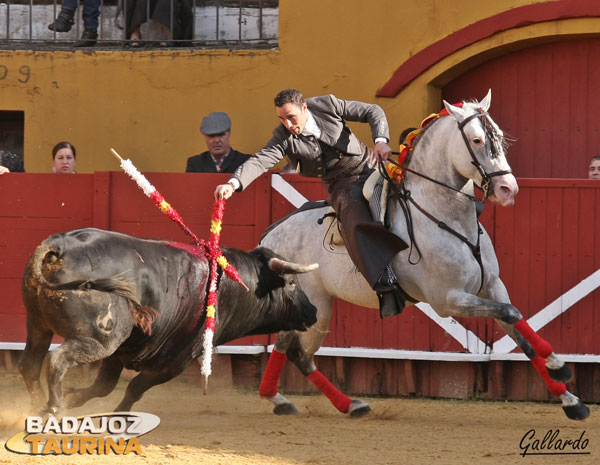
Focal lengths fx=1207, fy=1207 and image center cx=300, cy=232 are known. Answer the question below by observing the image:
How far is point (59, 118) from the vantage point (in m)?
11.1

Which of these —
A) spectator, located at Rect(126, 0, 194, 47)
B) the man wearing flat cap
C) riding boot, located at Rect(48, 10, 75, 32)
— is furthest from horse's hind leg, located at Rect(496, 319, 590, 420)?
riding boot, located at Rect(48, 10, 75, 32)

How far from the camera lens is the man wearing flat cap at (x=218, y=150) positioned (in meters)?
9.27

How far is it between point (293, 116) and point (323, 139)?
278 millimetres

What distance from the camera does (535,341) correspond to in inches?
258

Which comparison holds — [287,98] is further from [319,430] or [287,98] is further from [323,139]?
[319,430]

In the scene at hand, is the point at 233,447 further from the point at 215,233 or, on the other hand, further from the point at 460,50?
the point at 460,50

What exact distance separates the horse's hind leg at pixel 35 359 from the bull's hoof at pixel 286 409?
205cm

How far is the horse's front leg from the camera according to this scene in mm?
6508

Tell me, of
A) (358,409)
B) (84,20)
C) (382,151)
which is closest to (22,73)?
(84,20)

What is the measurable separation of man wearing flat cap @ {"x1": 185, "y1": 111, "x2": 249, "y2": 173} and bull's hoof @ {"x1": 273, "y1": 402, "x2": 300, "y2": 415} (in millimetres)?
2225

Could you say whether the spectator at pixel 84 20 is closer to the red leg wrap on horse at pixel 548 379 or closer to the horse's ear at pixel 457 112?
the horse's ear at pixel 457 112

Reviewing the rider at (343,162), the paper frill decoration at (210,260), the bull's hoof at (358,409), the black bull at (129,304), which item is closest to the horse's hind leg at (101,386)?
the black bull at (129,304)

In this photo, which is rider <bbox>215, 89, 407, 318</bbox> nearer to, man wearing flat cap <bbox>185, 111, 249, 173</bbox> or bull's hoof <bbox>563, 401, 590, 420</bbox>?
bull's hoof <bbox>563, 401, 590, 420</bbox>
